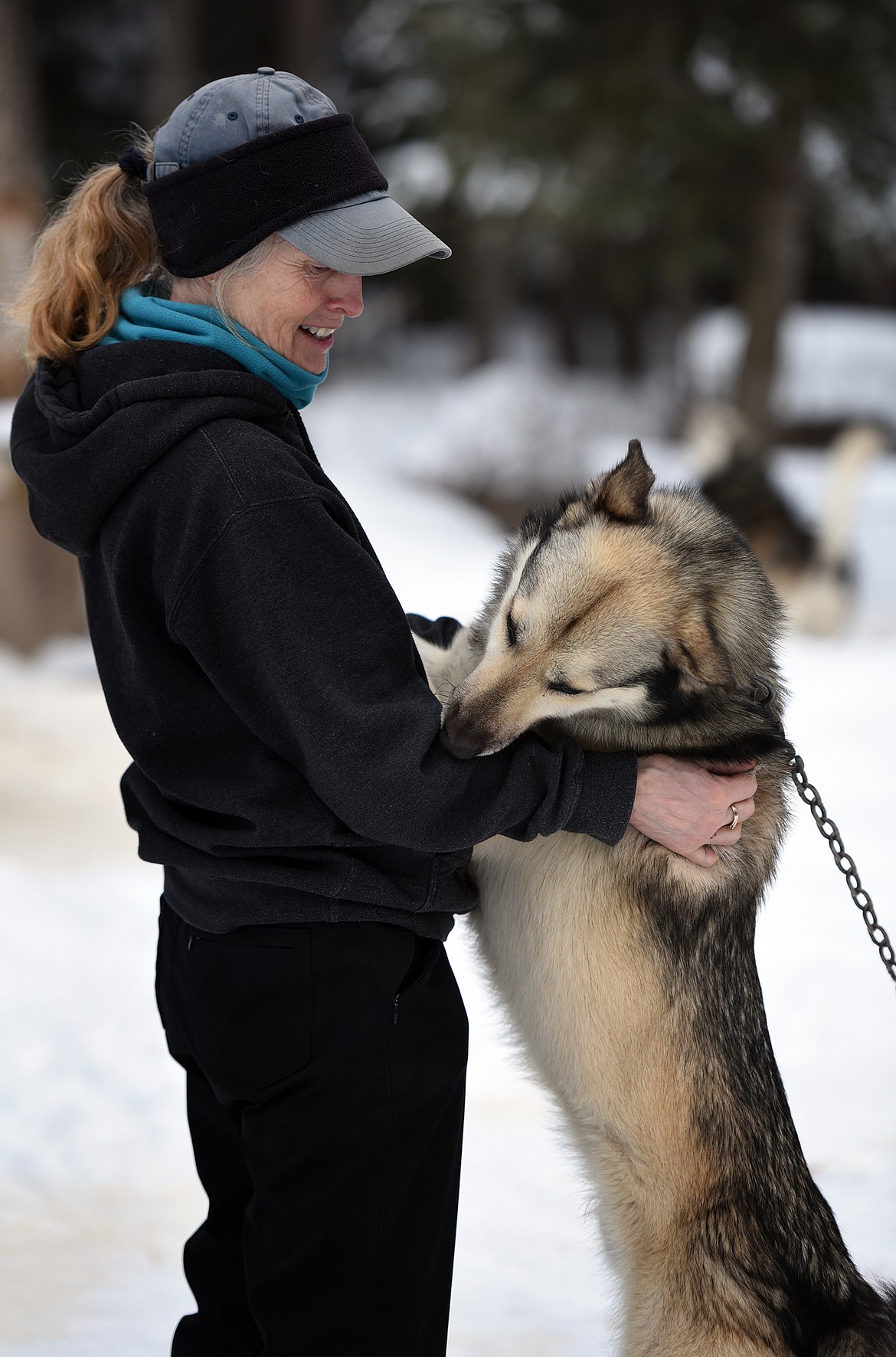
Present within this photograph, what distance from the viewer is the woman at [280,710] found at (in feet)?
4.50

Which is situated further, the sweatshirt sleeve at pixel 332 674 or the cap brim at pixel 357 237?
the cap brim at pixel 357 237

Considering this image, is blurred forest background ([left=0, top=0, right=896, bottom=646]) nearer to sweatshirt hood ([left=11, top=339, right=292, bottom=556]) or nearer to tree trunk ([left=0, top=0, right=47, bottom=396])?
tree trunk ([left=0, top=0, right=47, bottom=396])

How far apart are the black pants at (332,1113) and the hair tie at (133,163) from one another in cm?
105

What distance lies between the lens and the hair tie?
1.57m

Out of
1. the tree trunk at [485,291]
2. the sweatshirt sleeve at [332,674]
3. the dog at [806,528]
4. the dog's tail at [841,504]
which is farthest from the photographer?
the tree trunk at [485,291]

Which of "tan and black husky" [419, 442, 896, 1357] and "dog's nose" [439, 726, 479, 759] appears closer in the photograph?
"dog's nose" [439, 726, 479, 759]

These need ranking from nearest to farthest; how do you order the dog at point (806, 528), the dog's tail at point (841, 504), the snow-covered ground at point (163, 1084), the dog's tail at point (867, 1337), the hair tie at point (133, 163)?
the hair tie at point (133, 163) → the dog's tail at point (867, 1337) → the snow-covered ground at point (163, 1084) → the dog's tail at point (841, 504) → the dog at point (806, 528)

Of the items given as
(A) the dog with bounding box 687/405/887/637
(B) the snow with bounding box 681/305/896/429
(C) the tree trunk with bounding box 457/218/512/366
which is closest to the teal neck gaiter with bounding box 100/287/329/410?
(A) the dog with bounding box 687/405/887/637

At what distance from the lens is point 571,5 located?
8.98 meters

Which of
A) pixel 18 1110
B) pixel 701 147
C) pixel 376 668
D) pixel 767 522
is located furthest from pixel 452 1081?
pixel 701 147

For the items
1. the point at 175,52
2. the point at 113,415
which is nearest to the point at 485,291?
the point at 175,52

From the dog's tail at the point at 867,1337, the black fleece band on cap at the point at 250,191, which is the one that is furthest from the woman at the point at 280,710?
the dog's tail at the point at 867,1337

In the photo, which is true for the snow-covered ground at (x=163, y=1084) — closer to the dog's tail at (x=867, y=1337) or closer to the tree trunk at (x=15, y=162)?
the dog's tail at (x=867, y=1337)

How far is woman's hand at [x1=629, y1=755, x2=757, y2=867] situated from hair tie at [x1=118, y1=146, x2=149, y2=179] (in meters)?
1.06
